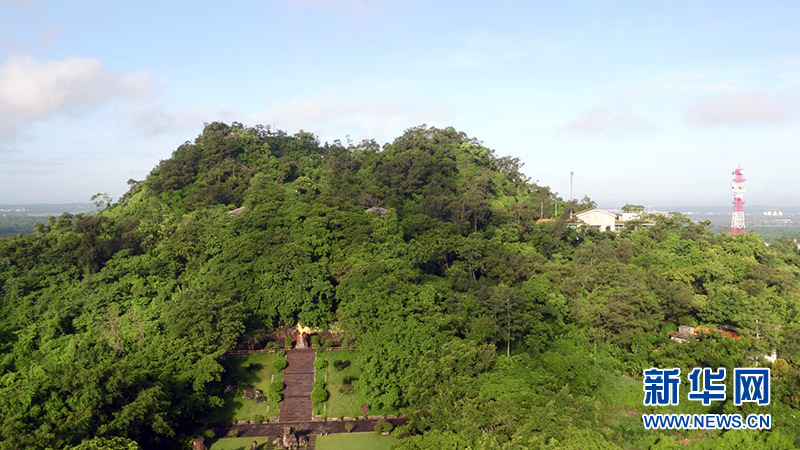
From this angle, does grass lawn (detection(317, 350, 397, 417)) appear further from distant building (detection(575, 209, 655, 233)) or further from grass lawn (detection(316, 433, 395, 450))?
distant building (detection(575, 209, 655, 233))

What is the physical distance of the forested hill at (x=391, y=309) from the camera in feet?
52.7

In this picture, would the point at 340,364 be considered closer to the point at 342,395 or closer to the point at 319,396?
the point at 342,395

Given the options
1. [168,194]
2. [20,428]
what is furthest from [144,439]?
[168,194]

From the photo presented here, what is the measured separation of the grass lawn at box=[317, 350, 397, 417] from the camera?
19656mm

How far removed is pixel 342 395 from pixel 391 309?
400cm

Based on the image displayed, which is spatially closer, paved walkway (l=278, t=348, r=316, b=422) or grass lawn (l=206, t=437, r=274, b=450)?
grass lawn (l=206, t=437, r=274, b=450)

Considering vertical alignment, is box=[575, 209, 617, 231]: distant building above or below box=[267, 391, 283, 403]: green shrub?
above

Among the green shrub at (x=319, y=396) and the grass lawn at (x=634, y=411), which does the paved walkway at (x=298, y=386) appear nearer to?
the green shrub at (x=319, y=396)

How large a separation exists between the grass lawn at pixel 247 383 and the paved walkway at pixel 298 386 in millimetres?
391

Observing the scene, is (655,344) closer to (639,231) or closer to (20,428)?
(639,231)

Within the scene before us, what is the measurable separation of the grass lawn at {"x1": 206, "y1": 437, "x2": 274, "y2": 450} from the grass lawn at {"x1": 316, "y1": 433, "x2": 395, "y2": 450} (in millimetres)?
2022

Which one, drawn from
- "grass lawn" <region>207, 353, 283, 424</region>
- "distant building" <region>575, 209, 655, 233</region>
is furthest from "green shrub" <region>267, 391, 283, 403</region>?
"distant building" <region>575, 209, 655, 233</region>

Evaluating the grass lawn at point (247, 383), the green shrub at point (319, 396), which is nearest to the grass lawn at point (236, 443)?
the grass lawn at point (247, 383)

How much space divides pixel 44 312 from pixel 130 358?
27.2ft
